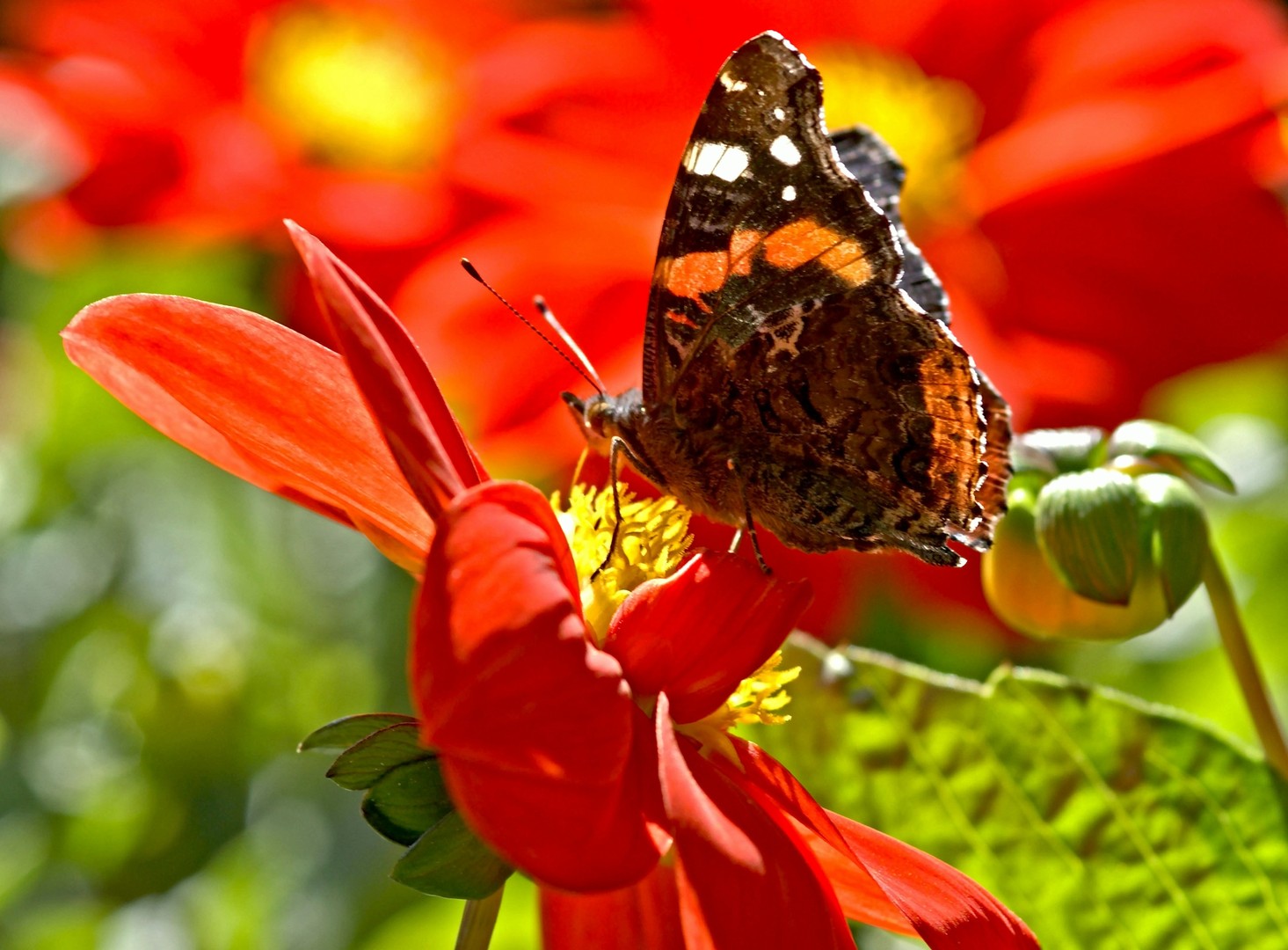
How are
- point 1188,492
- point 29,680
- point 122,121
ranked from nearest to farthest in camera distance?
point 1188,492 → point 122,121 → point 29,680

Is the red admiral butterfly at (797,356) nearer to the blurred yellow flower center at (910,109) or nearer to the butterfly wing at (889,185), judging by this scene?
the butterfly wing at (889,185)

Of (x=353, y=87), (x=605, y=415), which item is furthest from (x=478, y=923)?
(x=353, y=87)

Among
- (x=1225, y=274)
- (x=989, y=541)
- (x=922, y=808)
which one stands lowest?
(x=922, y=808)

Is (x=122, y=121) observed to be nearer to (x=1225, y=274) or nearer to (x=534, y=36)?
(x=534, y=36)

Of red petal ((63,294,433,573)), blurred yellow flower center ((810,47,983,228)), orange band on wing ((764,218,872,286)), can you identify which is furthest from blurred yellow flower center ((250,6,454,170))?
red petal ((63,294,433,573))

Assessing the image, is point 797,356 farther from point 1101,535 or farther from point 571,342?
point 1101,535

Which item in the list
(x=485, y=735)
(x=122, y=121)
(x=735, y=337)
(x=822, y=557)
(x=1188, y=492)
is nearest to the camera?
(x=485, y=735)

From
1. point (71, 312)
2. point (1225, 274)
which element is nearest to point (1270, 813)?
point (1225, 274)
